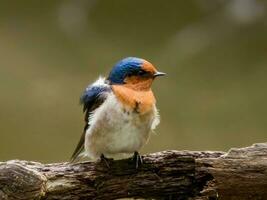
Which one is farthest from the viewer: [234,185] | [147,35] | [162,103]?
[147,35]

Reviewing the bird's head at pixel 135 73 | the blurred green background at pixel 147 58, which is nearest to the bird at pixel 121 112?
the bird's head at pixel 135 73

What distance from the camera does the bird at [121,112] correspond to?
2.36 meters

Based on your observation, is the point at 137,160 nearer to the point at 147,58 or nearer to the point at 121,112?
the point at 121,112

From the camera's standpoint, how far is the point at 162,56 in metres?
6.48

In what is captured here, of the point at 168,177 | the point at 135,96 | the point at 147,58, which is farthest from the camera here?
the point at 147,58

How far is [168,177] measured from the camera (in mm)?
2285

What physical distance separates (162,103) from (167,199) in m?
3.32

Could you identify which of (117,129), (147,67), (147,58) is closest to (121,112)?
(117,129)

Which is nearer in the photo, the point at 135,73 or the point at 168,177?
the point at 168,177

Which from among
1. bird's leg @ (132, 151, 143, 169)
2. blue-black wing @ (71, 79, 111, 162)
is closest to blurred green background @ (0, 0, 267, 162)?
blue-black wing @ (71, 79, 111, 162)

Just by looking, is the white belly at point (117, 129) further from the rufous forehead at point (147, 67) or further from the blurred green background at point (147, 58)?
the blurred green background at point (147, 58)

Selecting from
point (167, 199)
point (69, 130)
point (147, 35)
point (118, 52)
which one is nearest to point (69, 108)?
point (69, 130)

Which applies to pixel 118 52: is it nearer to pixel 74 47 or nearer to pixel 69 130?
pixel 74 47

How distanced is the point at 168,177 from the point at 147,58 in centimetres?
413
